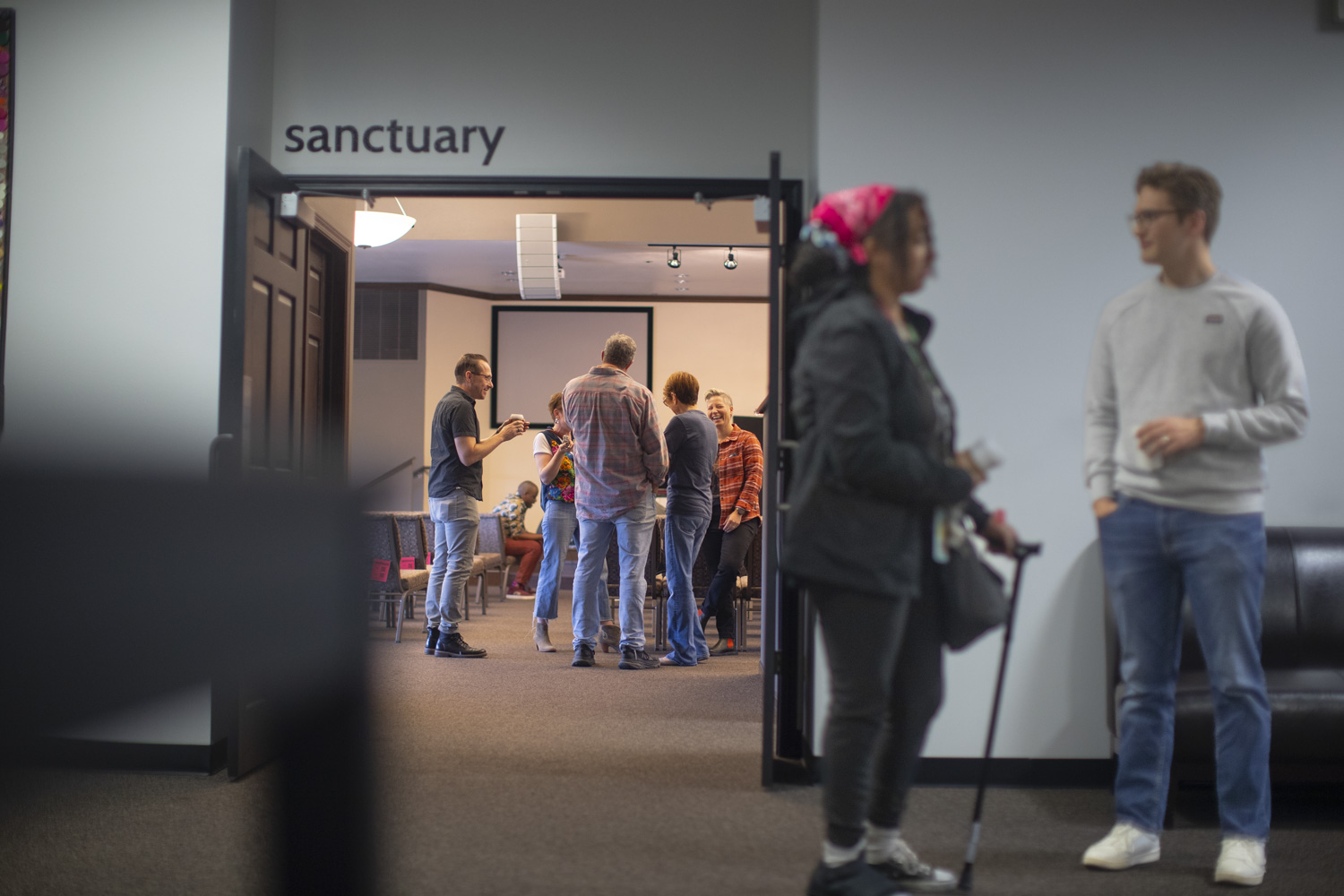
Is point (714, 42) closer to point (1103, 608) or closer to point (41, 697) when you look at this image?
point (1103, 608)

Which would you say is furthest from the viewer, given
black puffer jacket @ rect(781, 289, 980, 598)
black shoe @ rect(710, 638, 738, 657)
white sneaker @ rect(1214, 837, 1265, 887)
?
black shoe @ rect(710, 638, 738, 657)

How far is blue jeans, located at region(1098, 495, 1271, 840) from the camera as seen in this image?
7.52 ft

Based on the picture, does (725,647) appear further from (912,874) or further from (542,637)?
(912,874)

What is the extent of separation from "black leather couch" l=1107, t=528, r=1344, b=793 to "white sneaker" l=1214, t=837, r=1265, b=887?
405mm

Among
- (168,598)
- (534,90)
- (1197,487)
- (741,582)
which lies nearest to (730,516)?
(741,582)

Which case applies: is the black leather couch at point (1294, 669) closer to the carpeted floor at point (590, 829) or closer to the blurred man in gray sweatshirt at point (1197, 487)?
the carpeted floor at point (590, 829)

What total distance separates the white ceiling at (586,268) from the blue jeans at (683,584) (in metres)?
3.91

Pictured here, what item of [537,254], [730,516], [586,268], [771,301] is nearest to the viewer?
[771,301]

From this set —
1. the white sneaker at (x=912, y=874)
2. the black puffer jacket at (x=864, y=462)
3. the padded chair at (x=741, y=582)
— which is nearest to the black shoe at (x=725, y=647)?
the padded chair at (x=741, y=582)

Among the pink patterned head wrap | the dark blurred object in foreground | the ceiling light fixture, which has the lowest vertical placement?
the dark blurred object in foreground

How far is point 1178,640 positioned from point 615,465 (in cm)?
288

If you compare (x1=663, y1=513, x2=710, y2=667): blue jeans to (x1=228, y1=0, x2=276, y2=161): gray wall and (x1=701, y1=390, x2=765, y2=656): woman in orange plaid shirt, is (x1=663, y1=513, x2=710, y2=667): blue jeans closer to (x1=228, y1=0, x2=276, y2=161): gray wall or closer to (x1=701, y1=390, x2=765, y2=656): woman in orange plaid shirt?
(x1=701, y1=390, x2=765, y2=656): woman in orange plaid shirt

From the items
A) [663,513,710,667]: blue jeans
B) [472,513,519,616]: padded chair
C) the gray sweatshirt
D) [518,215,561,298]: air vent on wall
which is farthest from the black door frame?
[472,513,519,616]: padded chair

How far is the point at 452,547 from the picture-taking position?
5281mm
